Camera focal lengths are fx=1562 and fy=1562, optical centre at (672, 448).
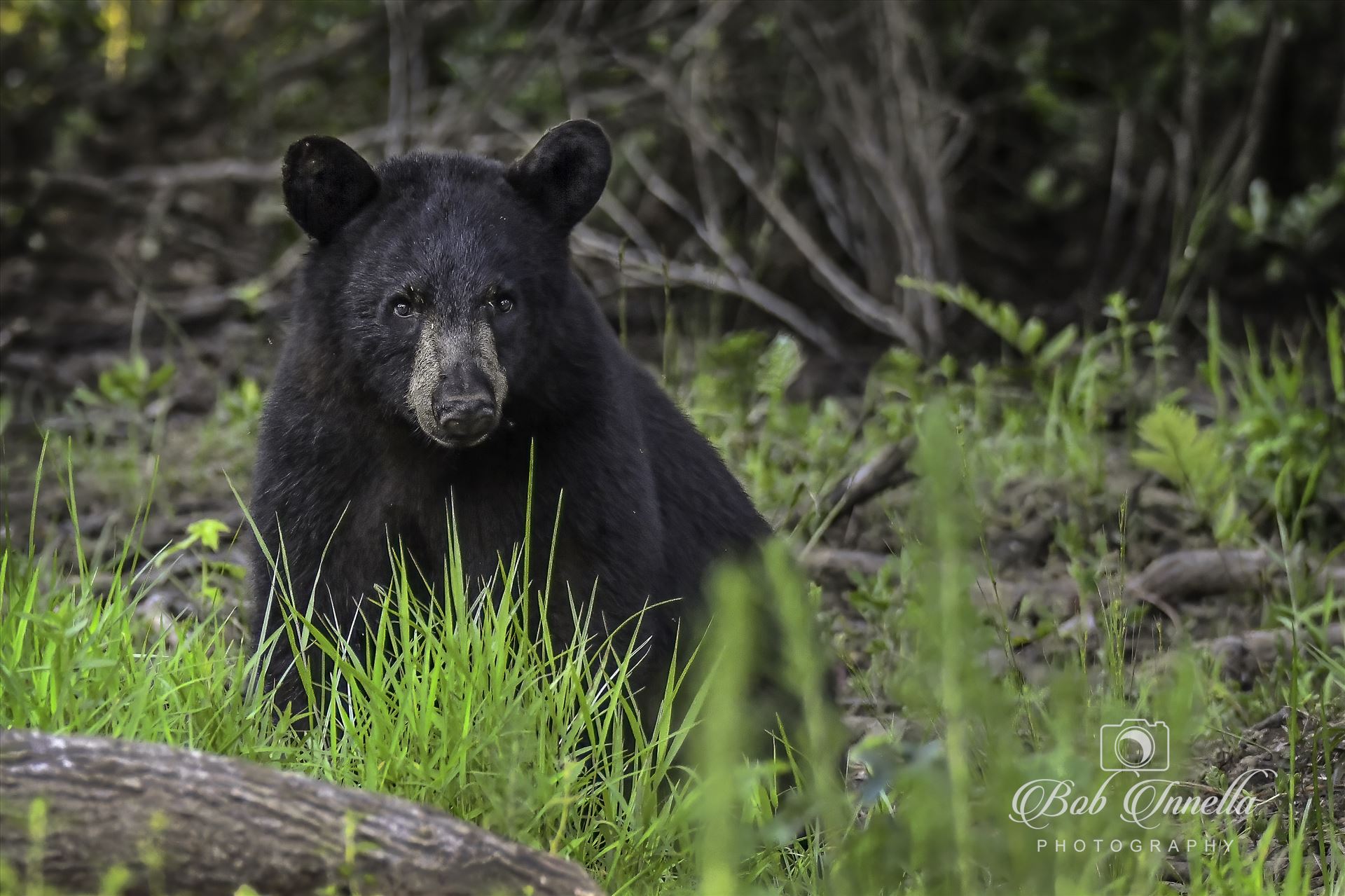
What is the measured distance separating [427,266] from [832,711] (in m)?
1.39

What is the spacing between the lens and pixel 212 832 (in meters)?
2.19

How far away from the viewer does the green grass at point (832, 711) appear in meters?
2.00

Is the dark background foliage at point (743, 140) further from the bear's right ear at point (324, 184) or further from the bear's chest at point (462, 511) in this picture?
the bear's chest at point (462, 511)

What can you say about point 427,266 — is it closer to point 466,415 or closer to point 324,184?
point 324,184

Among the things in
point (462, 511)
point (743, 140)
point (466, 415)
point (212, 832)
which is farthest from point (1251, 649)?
point (743, 140)

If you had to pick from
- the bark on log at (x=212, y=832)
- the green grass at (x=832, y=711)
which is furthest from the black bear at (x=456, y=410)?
the bark on log at (x=212, y=832)

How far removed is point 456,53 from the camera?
8391 mm

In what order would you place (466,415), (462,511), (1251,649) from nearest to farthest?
(466,415) → (462,511) → (1251,649)

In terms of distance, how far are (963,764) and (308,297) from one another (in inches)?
89.1

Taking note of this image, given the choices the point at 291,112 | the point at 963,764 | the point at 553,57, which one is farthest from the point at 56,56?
the point at 963,764

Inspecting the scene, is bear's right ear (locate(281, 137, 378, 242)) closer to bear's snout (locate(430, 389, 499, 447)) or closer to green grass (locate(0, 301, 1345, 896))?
bear's snout (locate(430, 389, 499, 447))

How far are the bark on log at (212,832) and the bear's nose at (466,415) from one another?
119cm

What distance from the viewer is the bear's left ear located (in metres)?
3.81

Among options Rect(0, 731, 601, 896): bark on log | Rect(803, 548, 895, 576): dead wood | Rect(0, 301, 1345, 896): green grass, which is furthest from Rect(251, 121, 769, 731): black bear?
Rect(803, 548, 895, 576): dead wood
